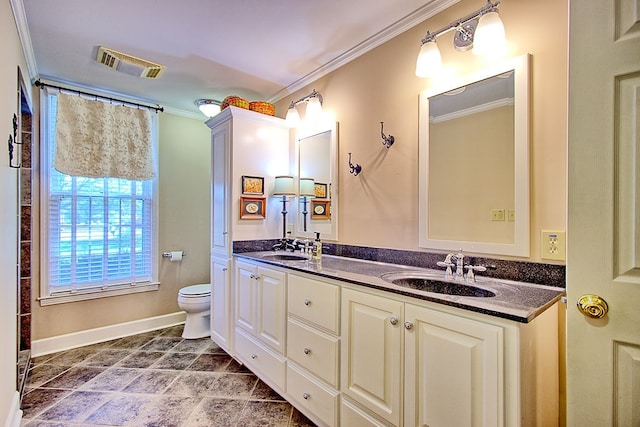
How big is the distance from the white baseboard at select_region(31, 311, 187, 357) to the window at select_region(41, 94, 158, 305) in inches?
13.3

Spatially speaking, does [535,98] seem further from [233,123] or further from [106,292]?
[106,292]

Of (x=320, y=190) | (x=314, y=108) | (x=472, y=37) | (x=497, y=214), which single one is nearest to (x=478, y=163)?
(x=497, y=214)

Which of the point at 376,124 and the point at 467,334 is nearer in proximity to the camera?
the point at 467,334

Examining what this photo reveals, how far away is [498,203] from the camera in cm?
157

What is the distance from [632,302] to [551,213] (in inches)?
21.2

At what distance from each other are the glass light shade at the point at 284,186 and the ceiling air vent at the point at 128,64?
1.32 m

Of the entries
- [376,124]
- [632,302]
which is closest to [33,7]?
[376,124]

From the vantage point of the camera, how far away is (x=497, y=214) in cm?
157

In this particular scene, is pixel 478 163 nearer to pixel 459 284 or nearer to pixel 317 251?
pixel 459 284

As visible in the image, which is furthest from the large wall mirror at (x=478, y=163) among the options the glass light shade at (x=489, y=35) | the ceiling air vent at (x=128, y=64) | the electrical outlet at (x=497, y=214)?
the ceiling air vent at (x=128, y=64)

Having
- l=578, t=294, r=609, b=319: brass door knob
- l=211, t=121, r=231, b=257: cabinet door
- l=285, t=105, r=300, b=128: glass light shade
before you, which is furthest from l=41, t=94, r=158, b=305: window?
l=578, t=294, r=609, b=319: brass door knob

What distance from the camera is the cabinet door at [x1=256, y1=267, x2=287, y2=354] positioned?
6.64 feet

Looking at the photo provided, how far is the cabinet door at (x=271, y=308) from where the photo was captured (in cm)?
202

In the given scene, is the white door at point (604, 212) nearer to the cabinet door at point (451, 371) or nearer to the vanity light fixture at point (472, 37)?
the cabinet door at point (451, 371)
